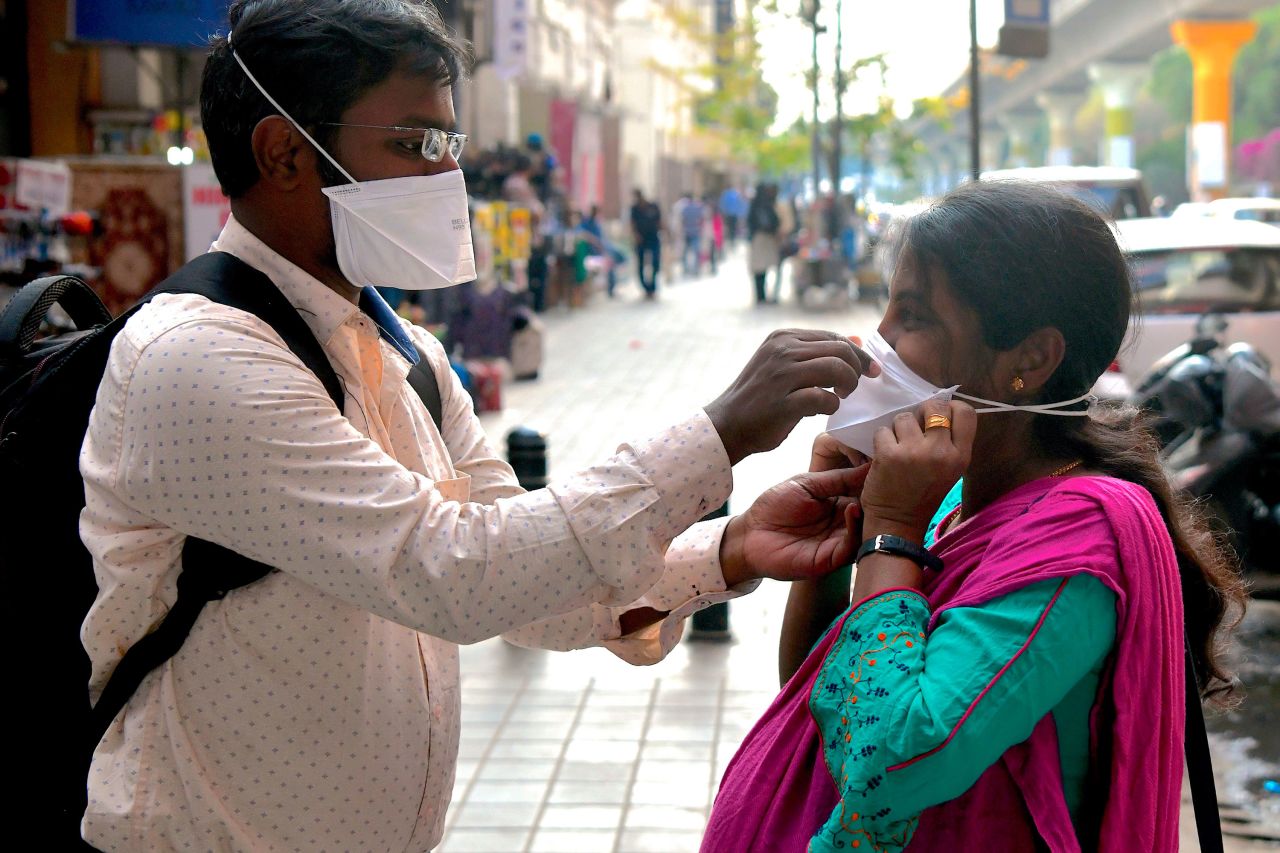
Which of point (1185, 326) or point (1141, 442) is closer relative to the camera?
point (1141, 442)

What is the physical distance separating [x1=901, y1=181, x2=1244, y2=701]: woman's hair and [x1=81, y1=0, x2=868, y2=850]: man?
0.25 metres

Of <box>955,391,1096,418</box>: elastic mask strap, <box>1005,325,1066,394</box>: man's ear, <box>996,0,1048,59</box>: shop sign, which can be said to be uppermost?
<box>996,0,1048,59</box>: shop sign

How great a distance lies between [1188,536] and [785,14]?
23.7m

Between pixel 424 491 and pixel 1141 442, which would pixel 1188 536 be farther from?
pixel 424 491

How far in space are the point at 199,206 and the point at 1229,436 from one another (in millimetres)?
6172

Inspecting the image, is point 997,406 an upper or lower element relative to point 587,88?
lower

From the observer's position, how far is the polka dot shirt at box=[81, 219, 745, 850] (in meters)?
1.65

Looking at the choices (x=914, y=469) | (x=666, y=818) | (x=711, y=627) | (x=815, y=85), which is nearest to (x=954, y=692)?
(x=914, y=469)

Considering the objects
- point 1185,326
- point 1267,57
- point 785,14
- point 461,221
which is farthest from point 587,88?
point 1267,57

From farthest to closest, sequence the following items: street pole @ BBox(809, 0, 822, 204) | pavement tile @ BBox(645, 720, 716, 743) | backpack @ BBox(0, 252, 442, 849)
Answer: street pole @ BBox(809, 0, 822, 204)
pavement tile @ BBox(645, 720, 716, 743)
backpack @ BBox(0, 252, 442, 849)

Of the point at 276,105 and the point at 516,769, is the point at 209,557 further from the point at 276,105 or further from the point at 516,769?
the point at 516,769

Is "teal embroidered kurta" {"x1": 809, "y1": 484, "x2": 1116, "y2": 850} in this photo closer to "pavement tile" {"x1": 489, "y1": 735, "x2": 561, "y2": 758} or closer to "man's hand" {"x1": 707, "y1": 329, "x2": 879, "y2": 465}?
"man's hand" {"x1": 707, "y1": 329, "x2": 879, "y2": 465}

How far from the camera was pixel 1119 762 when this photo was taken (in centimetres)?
164

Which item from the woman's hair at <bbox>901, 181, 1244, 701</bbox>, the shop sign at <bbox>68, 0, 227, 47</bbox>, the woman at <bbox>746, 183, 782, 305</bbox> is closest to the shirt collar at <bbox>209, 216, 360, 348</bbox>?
the woman's hair at <bbox>901, 181, 1244, 701</bbox>
